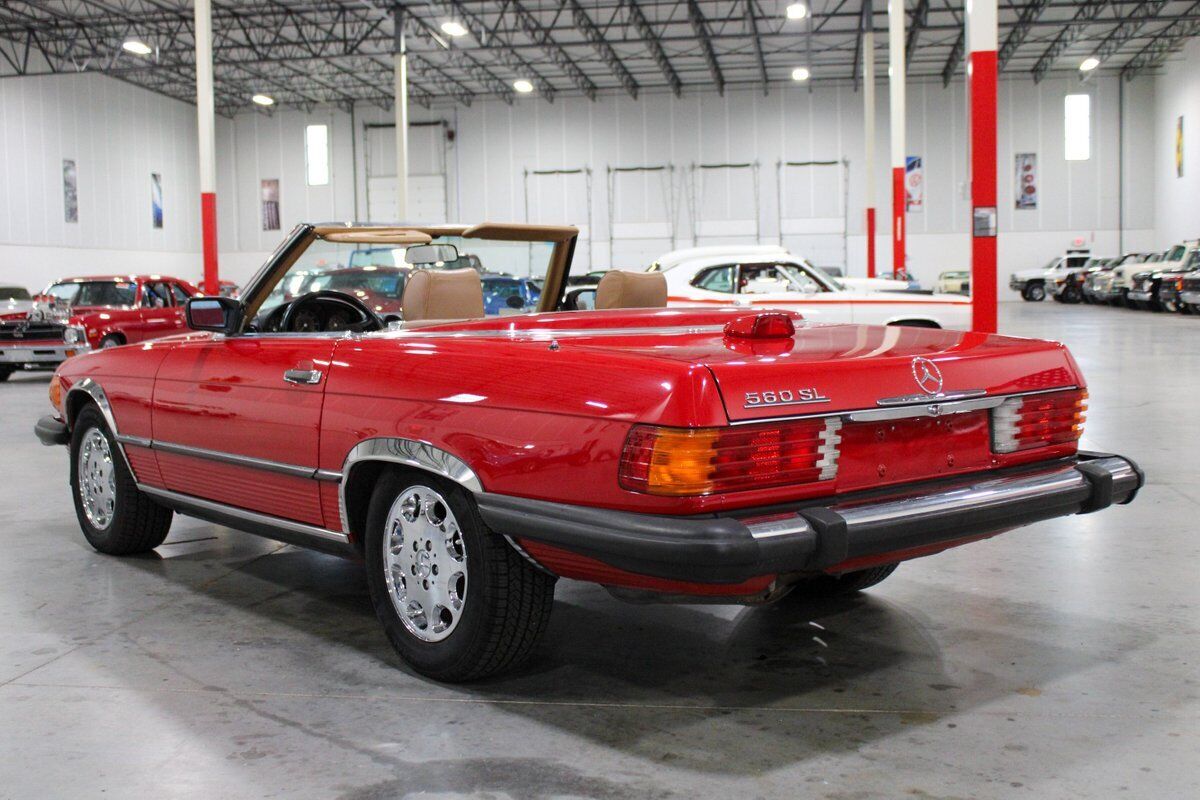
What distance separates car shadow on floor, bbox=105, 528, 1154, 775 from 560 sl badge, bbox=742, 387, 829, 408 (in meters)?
0.82

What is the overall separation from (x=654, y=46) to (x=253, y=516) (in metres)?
29.9

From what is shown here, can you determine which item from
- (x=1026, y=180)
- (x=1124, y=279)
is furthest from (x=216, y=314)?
(x=1026, y=180)

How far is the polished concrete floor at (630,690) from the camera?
2580 millimetres

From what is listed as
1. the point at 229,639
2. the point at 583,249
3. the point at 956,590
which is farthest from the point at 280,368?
the point at 583,249

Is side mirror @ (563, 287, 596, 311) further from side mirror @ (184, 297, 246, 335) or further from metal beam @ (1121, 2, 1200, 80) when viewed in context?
metal beam @ (1121, 2, 1200, 80)

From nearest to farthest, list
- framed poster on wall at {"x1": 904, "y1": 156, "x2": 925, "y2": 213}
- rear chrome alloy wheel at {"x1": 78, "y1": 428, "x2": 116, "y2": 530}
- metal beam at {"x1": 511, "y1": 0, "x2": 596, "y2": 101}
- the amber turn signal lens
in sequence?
rear chrome alloy wheel at {"x1": 78, "y1": 428, "x2": 116, "y2": 530}, the amber turn signal lens, metal beam at {"x1": 511, "y1": 0, "x2": 596, "y2": 101}, framed poster on wall at {"x1": 904, "y1": 156, "x2": 925, "y2": 213}

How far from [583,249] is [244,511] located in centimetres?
3441

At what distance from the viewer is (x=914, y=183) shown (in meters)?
37.2

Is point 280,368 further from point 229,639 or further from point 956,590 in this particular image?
point 956,590

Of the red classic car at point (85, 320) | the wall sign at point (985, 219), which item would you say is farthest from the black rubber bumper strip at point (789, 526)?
the red classic car at point (85, 320)

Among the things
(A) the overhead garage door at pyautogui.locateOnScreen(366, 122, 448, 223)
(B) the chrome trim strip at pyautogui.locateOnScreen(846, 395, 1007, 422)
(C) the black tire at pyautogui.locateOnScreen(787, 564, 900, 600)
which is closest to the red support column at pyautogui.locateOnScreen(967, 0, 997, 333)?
(C) the black tire at pyautogui.locateOnScreen(787, 564, 900, 600)

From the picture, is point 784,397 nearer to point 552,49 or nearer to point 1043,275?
point 552,49

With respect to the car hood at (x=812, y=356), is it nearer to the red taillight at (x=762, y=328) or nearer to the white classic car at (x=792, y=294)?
the red taillight at (x=762, y=328)

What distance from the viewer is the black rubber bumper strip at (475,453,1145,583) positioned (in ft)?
8.31
